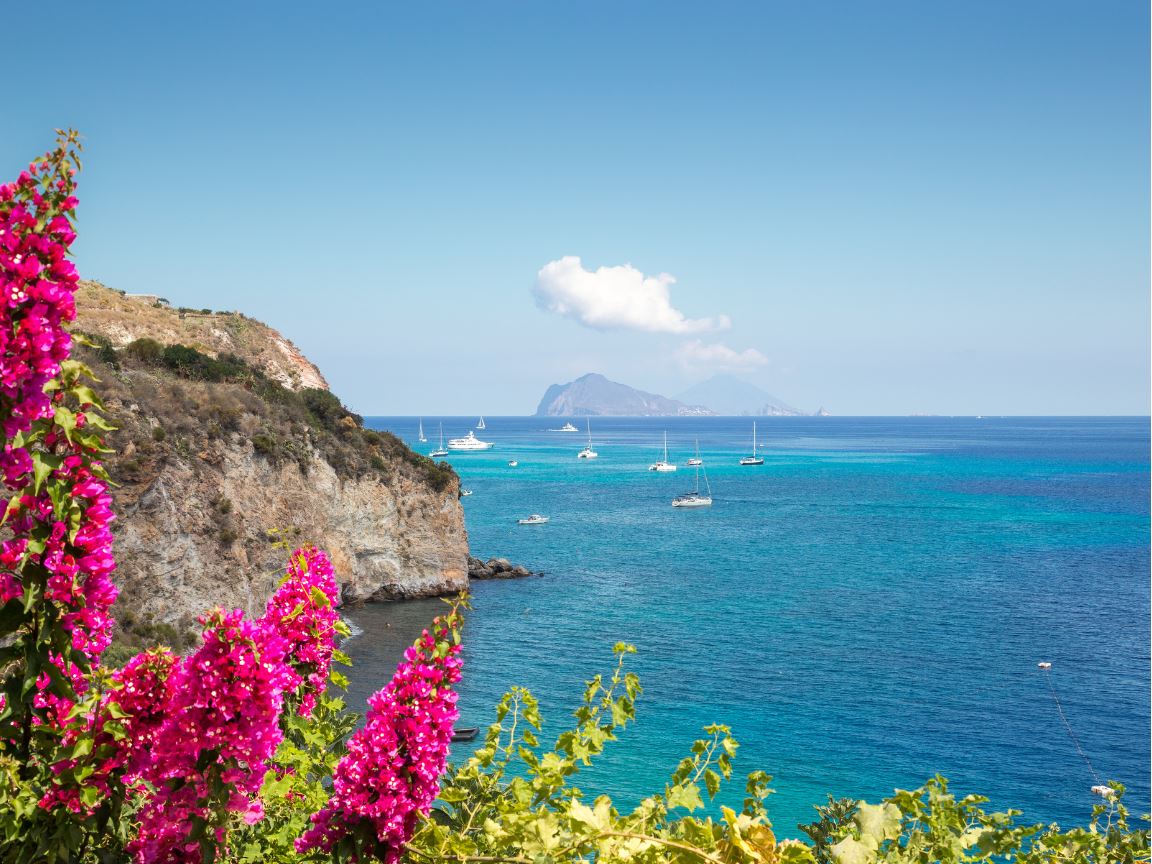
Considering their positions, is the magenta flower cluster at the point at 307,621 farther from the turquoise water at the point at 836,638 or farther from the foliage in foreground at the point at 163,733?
the turquoise water at the point at 836,638

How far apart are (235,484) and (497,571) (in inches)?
952

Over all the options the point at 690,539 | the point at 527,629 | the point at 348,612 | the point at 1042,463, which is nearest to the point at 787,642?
the point at 527,629

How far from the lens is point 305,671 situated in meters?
4.16

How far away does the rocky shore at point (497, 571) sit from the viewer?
58812mm

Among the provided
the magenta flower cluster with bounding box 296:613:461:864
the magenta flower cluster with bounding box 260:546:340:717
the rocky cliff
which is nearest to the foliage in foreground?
the magenta flower cluster with bounding box 296:613:461:864

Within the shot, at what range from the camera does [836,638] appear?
44281 millimetres

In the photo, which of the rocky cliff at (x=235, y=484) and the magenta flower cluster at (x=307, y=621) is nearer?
the magenta flower cluster at (x=307, y=621)

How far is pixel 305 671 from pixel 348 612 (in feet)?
149

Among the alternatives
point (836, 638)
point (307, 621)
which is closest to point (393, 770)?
point (307, 621)

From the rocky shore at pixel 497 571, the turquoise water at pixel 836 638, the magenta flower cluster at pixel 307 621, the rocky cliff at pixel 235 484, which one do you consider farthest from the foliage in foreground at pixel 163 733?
the rocky shore at pixel 497 571

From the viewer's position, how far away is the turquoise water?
97.3ft

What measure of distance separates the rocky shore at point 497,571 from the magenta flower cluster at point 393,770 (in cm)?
5616

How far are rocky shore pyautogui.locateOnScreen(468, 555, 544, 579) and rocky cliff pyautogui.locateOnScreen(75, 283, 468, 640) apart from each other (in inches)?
182

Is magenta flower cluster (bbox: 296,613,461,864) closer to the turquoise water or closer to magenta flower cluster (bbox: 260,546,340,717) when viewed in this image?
magenta flower cluster (bbox: 260,546,340,717)
